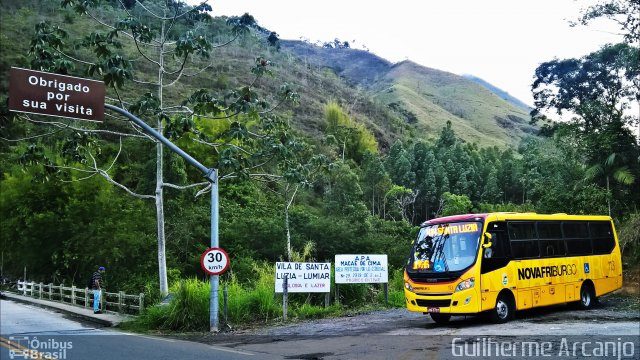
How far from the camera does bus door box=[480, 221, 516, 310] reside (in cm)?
1411

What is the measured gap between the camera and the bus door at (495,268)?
1411 centimetres

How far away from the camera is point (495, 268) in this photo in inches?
570

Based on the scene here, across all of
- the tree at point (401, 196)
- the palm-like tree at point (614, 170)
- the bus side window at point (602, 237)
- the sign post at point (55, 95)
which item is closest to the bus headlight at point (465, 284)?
the bus side window at point (602, 237)

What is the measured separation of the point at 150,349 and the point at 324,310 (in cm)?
739

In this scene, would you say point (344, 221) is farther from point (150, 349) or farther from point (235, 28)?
point (150, 349)

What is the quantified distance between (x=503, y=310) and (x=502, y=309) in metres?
0.05

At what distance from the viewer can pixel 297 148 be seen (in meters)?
20.8

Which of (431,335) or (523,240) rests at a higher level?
(523,240)

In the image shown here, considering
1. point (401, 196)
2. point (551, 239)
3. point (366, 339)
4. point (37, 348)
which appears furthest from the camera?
point (401, 196)

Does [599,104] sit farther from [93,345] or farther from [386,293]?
[93,345]

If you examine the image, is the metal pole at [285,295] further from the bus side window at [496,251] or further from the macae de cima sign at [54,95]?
the macae de cima sign at [54,95]

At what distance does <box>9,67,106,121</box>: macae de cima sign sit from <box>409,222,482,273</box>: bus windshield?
905cm

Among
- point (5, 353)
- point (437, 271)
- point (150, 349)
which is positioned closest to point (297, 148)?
point (437, 271)

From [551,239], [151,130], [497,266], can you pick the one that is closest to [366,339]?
[497,266]
